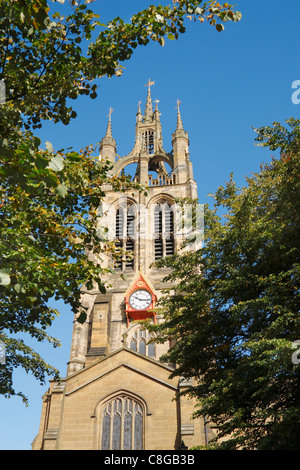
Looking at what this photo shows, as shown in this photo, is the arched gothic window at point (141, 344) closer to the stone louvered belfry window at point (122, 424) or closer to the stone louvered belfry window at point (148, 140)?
the stone louvered belfry window at point (122, 424)

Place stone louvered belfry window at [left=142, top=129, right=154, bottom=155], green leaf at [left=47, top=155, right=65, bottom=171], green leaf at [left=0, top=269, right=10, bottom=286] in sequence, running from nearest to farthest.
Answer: green leaf at [left=47, top=155, right=65, bottom=171] < green leaf at [left=0, top=269, right=10, bottom=286] < stone louvered belfry window at [left=142, top=129, right=154, bottom=155]

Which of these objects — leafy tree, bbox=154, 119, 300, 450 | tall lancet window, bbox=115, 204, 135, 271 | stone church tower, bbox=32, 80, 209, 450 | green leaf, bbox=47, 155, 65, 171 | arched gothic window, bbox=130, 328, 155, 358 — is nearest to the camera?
green leaf, bbox=47, 155, 65, 171

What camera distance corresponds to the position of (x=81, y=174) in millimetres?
8992

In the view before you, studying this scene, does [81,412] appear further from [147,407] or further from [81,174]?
[81,174]

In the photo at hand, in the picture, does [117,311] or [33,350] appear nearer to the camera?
[33,350]

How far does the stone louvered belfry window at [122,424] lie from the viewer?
20672 mm

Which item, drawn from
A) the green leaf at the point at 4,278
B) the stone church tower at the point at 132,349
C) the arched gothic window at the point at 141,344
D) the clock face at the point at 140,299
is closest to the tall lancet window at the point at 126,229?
the stone church tower at the point at 132,349

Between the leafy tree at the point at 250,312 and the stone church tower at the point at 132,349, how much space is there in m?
1.91

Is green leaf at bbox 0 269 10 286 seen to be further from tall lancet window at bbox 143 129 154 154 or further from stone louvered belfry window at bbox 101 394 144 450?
tall lancet window at bbox 143 129 154 154

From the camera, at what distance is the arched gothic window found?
3080 centimetres

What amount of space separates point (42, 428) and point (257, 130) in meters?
18.0

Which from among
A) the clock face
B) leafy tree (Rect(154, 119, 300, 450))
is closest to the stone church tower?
the clock face

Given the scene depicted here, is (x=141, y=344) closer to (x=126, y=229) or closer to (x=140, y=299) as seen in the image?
(x=140, y=299)
